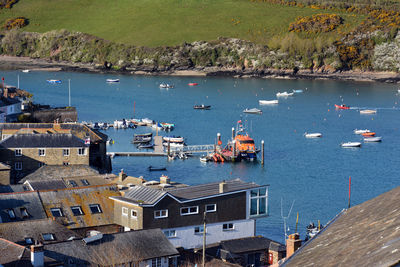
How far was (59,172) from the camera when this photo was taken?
4653cm

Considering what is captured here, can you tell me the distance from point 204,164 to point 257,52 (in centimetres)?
11446

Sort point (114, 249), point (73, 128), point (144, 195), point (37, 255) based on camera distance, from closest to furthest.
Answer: point (37, 255) < point (114, 249) < point (144, 195) < point (73, 128)

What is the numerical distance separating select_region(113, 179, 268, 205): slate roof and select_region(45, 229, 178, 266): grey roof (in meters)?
4.58

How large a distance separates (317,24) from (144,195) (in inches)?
6523

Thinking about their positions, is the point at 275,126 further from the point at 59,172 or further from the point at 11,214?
the point at 11,214

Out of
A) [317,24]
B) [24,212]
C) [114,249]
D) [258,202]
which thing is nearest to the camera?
[114,249]

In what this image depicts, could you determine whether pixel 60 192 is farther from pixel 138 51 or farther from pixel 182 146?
pixel 138 51

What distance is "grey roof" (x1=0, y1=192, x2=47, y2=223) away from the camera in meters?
31.5

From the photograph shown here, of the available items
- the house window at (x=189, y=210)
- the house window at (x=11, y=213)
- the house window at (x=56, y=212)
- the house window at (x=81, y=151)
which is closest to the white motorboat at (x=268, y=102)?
the house window at (x=81, y=151)

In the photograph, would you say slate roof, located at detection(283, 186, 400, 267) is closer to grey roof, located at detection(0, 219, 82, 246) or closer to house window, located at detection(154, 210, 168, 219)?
grey roof, located at detection(0, 219, 82, 246)

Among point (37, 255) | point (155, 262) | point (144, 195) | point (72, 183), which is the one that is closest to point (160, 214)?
point (144, 195)

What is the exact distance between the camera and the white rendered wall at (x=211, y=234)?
31016 millimetres

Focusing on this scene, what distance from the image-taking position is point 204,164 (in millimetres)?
69812

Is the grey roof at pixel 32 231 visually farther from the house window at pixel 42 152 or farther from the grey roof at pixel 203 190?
the house window at pixel 42 152
